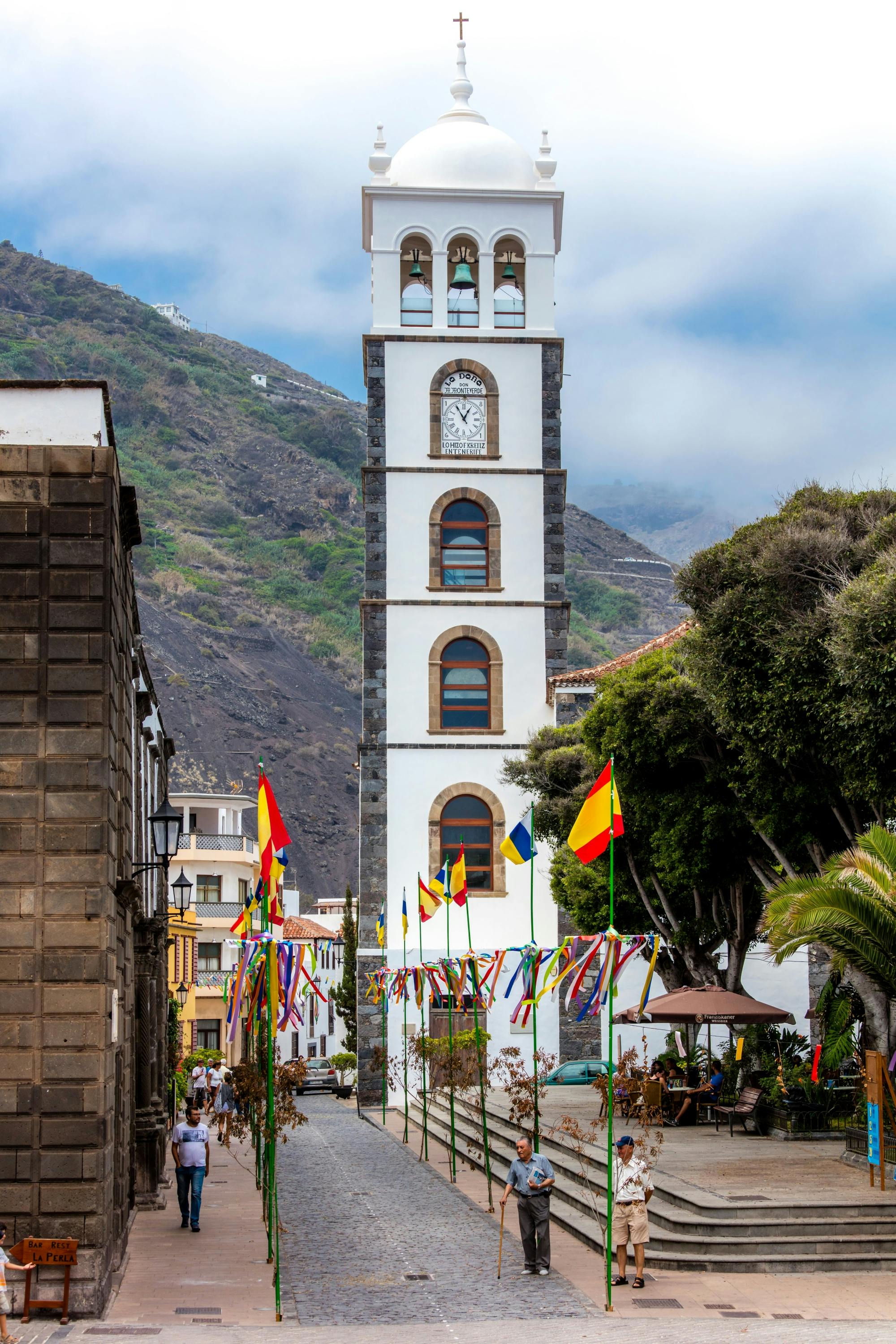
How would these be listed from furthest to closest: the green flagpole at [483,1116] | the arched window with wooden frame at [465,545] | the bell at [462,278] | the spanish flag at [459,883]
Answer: the bell at [462,278], the arched window with wooden frame at [465,545], the spanish flag at [459,883], the green flagpole at [483,1116]

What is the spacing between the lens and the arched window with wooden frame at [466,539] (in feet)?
133

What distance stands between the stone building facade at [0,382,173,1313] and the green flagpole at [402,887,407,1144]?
14.5 meters

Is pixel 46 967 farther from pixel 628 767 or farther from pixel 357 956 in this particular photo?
pixel 357 956

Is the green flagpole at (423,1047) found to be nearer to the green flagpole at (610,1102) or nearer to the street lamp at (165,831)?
the street lamp at (165,831)

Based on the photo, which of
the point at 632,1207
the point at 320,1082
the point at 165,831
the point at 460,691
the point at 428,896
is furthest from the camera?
the point at 320,1082

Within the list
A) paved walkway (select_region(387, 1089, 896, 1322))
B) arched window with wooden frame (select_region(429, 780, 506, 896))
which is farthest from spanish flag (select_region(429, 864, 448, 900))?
paved walkway (select_region(387, 1089, 896, 1322))

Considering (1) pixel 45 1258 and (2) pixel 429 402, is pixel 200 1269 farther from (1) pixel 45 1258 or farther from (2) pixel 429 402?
(2) pixel 429 402

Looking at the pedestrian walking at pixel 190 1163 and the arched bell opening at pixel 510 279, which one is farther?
the arched bell opening at pixel 510 279

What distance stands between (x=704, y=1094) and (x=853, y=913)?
342 inches

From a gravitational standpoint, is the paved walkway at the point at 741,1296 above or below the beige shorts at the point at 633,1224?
below

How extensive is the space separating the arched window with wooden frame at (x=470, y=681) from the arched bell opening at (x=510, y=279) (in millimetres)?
8287

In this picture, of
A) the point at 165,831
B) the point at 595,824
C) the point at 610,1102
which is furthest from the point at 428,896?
the point at 610,1102

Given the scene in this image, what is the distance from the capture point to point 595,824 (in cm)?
1697

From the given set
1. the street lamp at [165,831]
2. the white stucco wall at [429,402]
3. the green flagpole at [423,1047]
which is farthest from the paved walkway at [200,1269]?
the white stucco wall at [429,402]
